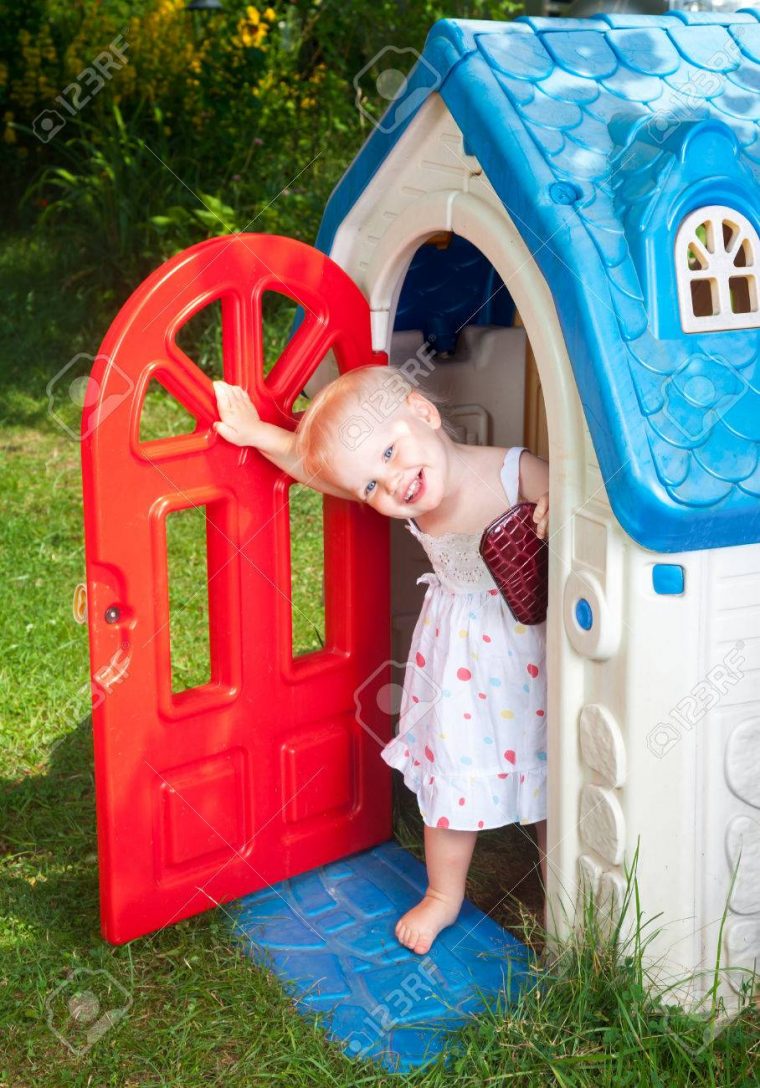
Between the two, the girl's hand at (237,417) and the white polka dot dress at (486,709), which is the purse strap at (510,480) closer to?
the white polka dot dress at (486,709)

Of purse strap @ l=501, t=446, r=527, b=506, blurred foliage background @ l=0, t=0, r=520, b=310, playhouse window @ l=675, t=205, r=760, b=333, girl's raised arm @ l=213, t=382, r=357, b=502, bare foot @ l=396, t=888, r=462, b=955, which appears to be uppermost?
blurred foliage background @ l=0, t=0, r=520, b=310

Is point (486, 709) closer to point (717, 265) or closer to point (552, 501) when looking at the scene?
point (552, 501)

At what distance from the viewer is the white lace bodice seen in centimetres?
270

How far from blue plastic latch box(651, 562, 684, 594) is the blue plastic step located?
2.63ft

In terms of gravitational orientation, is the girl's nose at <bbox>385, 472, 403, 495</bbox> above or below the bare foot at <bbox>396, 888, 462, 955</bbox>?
above

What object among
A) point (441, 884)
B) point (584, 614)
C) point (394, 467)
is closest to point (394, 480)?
point (394, 467)

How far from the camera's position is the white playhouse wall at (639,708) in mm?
2240

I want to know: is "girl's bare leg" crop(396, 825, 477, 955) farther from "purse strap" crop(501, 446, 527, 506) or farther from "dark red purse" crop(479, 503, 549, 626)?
"purse strap" crop(501, 446, 527, 506)

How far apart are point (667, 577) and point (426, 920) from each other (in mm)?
1006

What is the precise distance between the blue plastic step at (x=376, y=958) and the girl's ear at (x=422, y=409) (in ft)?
3.54

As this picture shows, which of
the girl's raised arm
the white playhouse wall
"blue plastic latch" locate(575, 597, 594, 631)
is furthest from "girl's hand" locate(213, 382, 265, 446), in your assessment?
"blue plastic latch" locate(575, 597, 594, 631)

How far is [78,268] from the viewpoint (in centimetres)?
782

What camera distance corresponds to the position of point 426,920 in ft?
9.06

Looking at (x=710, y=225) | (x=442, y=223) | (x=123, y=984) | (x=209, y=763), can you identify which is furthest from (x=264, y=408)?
(x=123, y=984)
